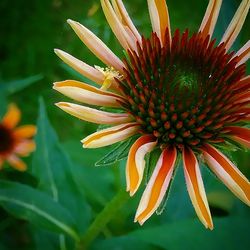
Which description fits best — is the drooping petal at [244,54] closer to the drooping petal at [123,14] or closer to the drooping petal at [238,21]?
the drooping petal at [238,21]

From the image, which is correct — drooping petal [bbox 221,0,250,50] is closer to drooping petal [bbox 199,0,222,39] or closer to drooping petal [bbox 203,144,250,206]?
drooping petal [bbox 199,0,222,39]

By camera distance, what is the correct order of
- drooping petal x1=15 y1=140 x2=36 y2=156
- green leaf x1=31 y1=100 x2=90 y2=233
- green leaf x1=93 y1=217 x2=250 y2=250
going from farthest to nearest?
drooping petal x1=15 y1=140 x2=36 y2=156 → green leaf x1=31 y1=100 x2=90 y2=233 → green leaf x1=93 y1=217 x2=250 y2=250

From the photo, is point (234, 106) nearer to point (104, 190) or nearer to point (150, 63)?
point (150, 63)

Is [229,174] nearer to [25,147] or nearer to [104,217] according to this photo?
[104,217]

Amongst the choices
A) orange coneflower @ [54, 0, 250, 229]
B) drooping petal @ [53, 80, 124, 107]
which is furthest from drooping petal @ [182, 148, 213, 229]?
drooping petal @ [53, 80, 124, 107]

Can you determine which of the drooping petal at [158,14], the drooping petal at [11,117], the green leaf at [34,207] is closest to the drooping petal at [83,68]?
the drooping petal at [158,14]

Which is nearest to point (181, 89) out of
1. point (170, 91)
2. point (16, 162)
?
point (170, 91)
